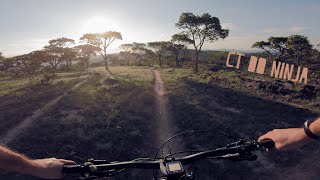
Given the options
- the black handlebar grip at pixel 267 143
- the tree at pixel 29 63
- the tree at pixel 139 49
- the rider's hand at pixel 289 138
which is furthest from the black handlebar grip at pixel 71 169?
the tree at pixel 139 49

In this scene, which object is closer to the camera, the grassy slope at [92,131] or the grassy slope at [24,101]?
the grassy slope at [92,131]

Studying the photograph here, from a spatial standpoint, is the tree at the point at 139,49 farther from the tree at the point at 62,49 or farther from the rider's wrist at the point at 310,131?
the rider's wrist at the point at 310,131

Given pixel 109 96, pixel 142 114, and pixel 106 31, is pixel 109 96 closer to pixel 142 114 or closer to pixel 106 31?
pixel 142 114

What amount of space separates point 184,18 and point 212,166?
42.7 metres

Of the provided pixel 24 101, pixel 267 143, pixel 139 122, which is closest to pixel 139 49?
pixel 24 101

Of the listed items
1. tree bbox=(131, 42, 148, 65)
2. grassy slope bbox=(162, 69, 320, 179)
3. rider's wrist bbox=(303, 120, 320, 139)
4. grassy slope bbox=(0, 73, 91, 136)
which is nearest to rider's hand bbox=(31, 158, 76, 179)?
rider's wrist bbox=(303, 120, 320, 139)

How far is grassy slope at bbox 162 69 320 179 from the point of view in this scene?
1600 centimetres

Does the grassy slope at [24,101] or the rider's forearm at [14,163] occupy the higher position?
the rider's forearm at [14,163]

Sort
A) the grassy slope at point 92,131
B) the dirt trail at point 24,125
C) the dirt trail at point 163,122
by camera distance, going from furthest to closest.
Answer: the dirt trail at point 163,122 → the dirt trail at point 24,125 → the grassy slope at point 92,131

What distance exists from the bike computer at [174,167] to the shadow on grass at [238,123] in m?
13.4

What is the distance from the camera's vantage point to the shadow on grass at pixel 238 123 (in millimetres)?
15930

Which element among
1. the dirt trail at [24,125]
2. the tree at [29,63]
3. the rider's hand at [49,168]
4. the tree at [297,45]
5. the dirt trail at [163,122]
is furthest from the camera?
the tree at [297,45]

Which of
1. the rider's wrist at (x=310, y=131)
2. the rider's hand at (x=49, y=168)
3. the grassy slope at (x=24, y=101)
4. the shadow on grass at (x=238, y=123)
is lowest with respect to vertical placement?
the shadow on grass at (x=238, y=123)

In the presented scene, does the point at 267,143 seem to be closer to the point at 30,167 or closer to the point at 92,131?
the point at 30,167
